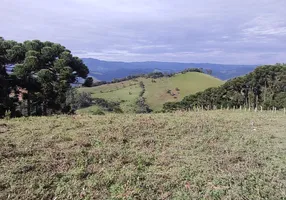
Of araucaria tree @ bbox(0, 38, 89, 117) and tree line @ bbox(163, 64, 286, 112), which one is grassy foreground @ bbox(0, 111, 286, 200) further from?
tree line @ bbox(163, 64, 286, 112)

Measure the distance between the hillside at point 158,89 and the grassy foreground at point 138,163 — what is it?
48.9m

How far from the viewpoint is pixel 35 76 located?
2505cm

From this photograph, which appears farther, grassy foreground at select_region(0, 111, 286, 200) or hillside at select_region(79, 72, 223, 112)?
hillside at select_region(79, 72, 223, 112)

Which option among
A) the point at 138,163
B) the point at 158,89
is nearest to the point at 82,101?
the point at 158,89

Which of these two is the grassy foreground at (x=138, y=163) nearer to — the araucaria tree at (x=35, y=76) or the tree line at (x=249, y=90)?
the araucaria tree at (x=35, y=76)

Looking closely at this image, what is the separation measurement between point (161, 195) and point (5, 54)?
23989 millimetres

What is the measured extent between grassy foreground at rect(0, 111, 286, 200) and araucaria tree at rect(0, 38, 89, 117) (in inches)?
589

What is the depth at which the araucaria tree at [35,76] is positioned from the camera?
922 inches

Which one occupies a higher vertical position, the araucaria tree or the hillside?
the araucaria tree

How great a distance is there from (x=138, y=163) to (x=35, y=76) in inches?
844

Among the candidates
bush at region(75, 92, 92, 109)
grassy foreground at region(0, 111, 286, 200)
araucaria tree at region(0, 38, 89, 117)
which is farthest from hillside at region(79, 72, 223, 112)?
grassy foreground at region(0, 111, 286, 200)

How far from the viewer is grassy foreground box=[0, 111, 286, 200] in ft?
16.0

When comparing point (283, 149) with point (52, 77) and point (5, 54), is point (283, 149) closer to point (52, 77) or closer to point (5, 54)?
point (52, 77)

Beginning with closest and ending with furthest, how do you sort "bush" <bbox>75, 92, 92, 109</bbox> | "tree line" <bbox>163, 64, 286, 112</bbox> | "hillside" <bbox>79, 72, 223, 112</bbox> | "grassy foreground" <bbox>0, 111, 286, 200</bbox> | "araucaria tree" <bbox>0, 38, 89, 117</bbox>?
1. "grassy foreground" <bbox>0, 111, 286, 200</bbox>
2. "araucaria tree" <bbox>0, 38, 89, 117</bbox>
3. "tree line" <bbox>163, 64, 286, 112</bbox>
4. "bush" <bbox>75, 92, 92, 109</bbox>
5. "hillside" <bbox>79, 72, 223, 112</bbox>
